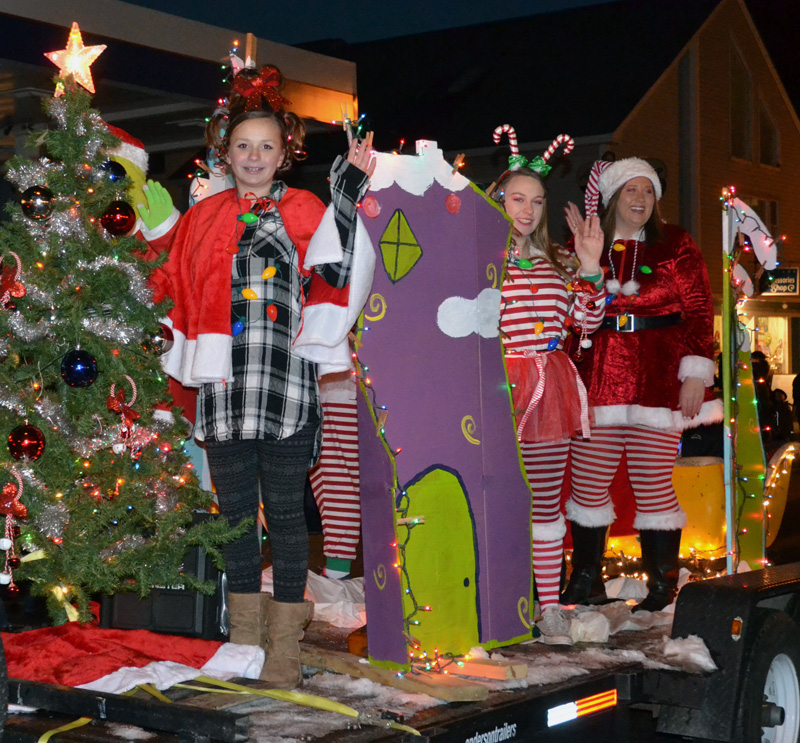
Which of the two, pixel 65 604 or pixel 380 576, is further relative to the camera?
pixel 65 604

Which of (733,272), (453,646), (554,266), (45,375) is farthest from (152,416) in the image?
(733,272)

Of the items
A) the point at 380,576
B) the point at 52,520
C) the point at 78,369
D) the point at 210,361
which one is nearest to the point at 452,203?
the point at 210,361

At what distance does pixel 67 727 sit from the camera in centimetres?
271

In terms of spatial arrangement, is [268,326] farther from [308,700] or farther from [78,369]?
[308,700]

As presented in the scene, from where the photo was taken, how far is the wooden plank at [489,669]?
3.37m

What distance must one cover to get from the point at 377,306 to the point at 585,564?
6.13 feet

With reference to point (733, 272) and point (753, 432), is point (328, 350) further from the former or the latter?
point (753, 432)

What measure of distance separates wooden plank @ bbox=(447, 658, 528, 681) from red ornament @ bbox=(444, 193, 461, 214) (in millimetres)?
1502

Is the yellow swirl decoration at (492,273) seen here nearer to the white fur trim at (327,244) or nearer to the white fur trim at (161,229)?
the white fur trim at (327,244)

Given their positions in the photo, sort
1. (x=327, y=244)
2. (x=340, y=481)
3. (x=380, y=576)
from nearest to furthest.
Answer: (x=327, y=244), (x=380, y=576), (x=340, y=481)

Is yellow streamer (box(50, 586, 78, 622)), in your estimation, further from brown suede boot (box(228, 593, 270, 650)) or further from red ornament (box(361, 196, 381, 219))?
red ornament (box(361, 196, 381, 219))

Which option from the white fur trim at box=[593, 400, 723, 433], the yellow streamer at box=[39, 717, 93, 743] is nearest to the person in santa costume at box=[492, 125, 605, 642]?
the white fur trim at box=[593, 400, 723, 433]

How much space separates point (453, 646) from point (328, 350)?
1083 millimetres

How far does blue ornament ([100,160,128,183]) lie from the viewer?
400cm
